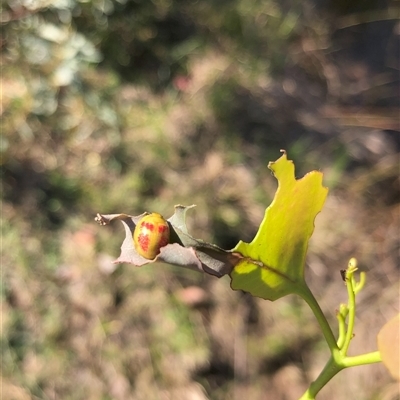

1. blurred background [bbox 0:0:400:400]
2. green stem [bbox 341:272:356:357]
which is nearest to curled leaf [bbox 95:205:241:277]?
green stem [bbox 341:272:356:357]

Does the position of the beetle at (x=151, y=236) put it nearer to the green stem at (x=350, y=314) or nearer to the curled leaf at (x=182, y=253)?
the curled leaf at (x=182, y=253)

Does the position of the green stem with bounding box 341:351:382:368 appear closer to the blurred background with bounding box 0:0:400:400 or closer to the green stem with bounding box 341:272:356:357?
the green stem with bounding box 341:272:356:357

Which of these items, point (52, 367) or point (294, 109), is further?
point (294, 109)

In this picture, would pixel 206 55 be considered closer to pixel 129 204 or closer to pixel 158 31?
pixel 158 31

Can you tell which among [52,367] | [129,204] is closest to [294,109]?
[129,204]

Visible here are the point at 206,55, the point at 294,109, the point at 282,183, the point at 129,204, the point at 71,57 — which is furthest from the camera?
the point at 294,109

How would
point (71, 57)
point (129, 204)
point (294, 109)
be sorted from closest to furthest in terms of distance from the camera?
1. point (71, 57)
2. point (129, 204)
3. point (294, 109)
